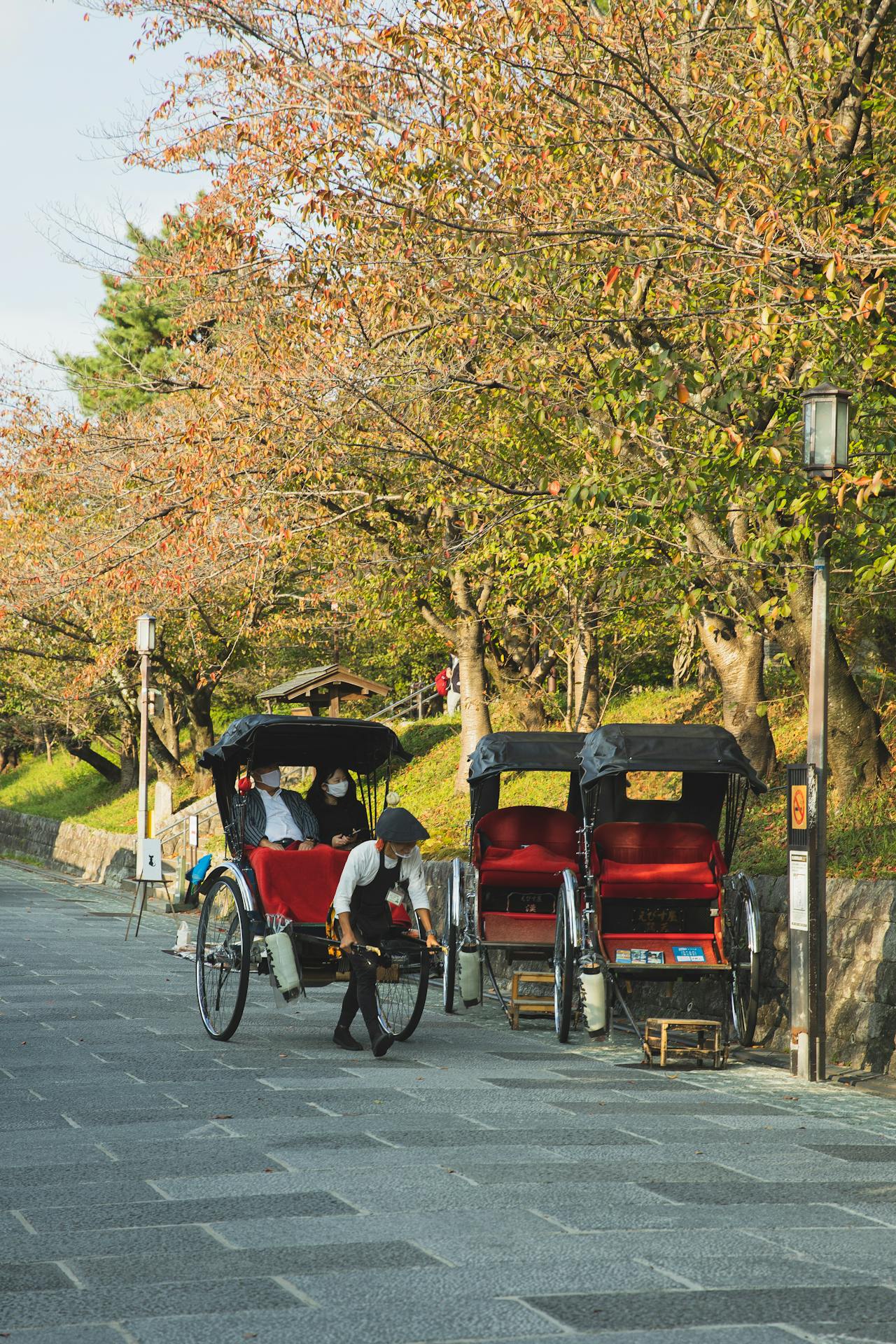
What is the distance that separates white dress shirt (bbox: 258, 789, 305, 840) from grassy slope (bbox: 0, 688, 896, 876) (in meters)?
4.26

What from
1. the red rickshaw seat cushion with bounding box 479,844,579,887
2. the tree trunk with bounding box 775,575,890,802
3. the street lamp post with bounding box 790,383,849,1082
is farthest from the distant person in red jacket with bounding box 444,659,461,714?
the street lamp post with bounding box 790,383,849,1082

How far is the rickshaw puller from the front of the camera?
30.4 ft

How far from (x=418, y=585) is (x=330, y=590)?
1872mm

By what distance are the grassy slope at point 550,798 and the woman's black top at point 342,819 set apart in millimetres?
3571

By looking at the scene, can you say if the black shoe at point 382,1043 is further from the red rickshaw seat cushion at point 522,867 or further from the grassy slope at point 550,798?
the grassy slope at point 550,798

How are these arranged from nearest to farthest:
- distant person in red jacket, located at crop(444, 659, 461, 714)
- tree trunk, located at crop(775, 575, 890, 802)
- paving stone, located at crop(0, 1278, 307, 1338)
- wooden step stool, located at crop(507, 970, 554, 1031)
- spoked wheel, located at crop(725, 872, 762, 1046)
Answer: paving stone, located at crop(0, 1278, 307, 1338) < spoked wheel, located at crop(725, 872, 762, 1046) < wooden step stool, located at crop(507, 970, 554, 1031) < tree trunk, located at crop(775, 575, 890, 802) < distant person in red jacket, located at crop(444, 659, 461, 714)

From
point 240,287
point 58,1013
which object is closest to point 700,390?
point 240,287

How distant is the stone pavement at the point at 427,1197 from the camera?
168 inches

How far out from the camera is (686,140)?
10250 millimetres

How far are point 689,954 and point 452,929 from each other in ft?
8.19

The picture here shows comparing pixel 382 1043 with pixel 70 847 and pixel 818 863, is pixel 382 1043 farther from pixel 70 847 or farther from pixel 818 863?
pixel 70 847

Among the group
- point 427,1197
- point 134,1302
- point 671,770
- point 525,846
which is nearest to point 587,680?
point 525,846

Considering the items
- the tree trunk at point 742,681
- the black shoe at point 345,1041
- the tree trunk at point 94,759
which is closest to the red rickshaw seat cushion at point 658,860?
the black shoe at point 345,1041

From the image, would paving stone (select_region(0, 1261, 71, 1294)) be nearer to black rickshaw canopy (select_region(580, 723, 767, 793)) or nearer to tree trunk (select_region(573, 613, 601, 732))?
black rickshaw canopy (select_region(580, 723, 767, 793))
